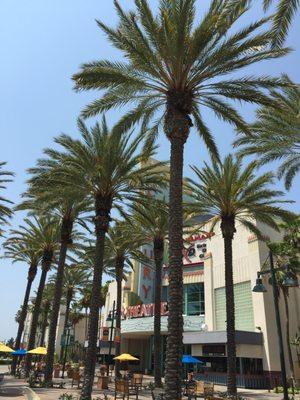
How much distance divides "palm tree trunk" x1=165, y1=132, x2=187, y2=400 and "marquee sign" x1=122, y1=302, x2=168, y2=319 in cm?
3093

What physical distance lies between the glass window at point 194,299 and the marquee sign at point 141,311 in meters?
2.60

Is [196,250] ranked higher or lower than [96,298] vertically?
higher

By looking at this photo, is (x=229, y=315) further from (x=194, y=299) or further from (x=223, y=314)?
(x=194, y=299)

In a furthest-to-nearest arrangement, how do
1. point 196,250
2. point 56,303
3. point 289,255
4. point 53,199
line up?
1. point 196,250
2. point 289,255
3. point 56,303
4. point 53,199

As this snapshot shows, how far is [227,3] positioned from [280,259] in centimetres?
2280

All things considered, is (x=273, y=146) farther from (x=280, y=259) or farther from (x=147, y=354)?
(x=147, y=354)

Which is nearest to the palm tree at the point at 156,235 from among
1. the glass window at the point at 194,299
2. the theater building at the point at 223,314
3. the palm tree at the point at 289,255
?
the theater building at the point at 223,314

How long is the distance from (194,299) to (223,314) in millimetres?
6710

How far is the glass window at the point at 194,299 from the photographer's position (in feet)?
147

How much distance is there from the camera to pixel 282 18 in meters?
13.0

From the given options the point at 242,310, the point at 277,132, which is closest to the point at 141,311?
the point at 242,310

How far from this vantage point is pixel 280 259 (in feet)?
110

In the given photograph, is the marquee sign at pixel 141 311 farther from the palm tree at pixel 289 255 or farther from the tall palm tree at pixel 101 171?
the tall palm tree at pixel 101 171

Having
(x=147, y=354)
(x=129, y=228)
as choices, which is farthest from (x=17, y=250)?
(x=147, y=354)
